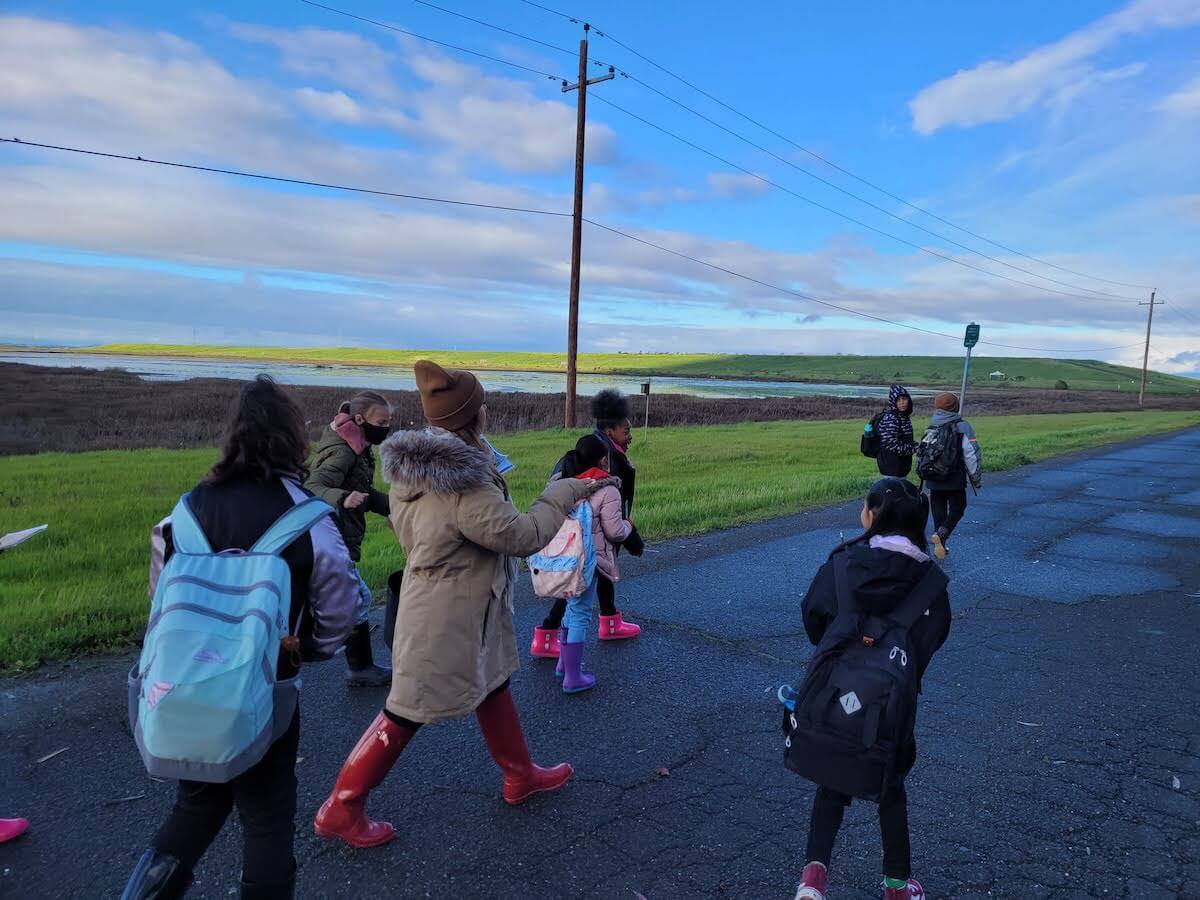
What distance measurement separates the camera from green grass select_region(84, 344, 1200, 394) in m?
133

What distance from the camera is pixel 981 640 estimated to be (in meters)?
5.57

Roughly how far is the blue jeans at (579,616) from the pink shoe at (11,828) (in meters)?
2.50

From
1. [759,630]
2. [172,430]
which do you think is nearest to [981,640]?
[759,630]

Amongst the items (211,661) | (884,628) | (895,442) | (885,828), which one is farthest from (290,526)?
(895,442)

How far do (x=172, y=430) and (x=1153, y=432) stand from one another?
33.9 m

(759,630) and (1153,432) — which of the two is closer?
(759,630)

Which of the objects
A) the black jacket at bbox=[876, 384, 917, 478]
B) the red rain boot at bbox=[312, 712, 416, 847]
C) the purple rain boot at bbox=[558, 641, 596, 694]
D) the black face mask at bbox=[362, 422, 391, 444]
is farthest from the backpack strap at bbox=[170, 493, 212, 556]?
the black jacket at bbox=[876, 384, 917, 478]

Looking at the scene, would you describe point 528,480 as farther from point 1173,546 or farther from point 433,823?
point 433,823

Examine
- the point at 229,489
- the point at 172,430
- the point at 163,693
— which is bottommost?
the point at 172,430

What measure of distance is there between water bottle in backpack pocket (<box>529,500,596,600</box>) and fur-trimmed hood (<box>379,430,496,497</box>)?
→ 1.53 metres

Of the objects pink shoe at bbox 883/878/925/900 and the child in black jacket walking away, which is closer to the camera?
the child in black jacket walking away

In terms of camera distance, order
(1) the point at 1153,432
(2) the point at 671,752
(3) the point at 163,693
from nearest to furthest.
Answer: (3) the point at 163,693
(2) the point at 671,752
(1) the point at 1153,432

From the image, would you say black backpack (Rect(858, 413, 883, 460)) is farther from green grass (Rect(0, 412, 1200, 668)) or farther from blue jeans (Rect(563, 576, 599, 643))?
blue jeans (Rect(563, 576, 599, 643))

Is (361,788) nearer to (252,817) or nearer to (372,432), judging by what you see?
(252,817)
